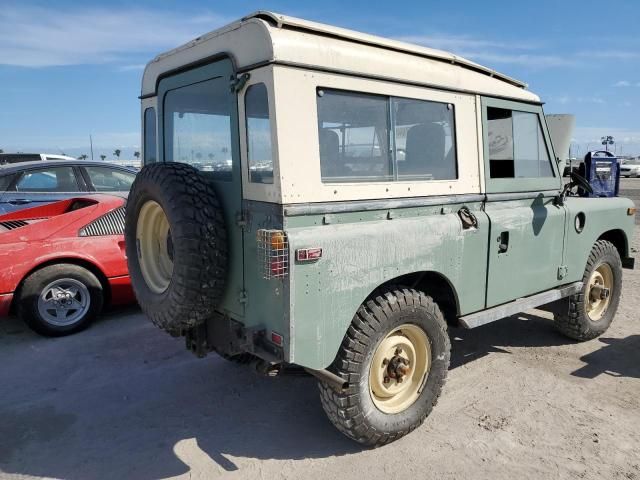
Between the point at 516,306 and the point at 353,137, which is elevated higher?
the point at 353,137

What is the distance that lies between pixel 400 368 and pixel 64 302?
146 inches

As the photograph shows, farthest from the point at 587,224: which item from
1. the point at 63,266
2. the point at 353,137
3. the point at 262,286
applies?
the point at 63,266

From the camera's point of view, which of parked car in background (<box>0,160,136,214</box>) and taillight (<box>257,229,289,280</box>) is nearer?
taillight (<box>257,229,289,280</box>)

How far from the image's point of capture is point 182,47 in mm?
3229

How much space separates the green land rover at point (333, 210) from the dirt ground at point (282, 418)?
1.09ft

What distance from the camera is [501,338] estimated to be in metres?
4.89

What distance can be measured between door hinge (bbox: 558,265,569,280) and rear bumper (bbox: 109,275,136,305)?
4.24 meters

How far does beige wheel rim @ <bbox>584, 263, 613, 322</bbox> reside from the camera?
4.75 metres

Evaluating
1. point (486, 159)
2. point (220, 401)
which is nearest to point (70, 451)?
point (220, 401)

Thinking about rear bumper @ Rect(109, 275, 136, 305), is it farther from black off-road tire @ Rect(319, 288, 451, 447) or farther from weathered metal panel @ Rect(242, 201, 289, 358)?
black off-road tire @ Rect(319, 288, 451, 447)

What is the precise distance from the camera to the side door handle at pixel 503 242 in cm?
359

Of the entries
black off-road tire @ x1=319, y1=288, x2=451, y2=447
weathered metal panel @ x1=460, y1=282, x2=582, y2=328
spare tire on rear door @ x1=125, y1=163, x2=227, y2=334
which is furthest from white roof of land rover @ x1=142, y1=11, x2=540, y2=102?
weathered metal panel @ x1=460, y1=282, x2=582, y2=328

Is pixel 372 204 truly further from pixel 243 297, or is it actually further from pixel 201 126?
pixel 201 126

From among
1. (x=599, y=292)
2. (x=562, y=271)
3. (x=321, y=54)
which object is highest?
(x=321, y=54)
